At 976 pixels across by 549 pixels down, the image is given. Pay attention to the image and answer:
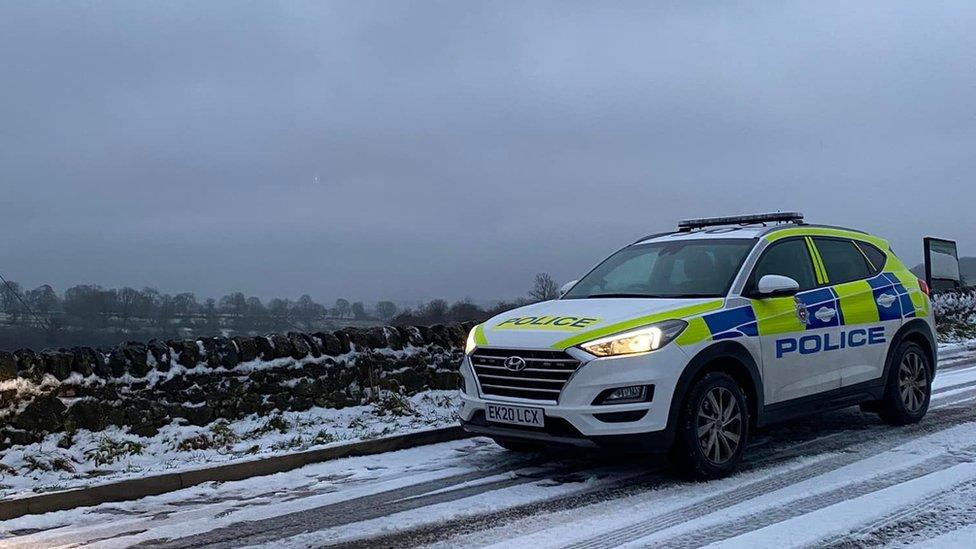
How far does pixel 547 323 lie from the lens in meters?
6.07

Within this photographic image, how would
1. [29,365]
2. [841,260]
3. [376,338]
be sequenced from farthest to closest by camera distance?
[376,338] < [841,260] < [29,365]

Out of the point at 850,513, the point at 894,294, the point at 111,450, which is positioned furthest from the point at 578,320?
the point at 111,450

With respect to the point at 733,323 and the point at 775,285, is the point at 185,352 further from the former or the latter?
the point at 775,285

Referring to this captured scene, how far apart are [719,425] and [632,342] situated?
95 cm

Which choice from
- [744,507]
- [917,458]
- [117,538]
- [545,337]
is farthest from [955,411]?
[117,538]

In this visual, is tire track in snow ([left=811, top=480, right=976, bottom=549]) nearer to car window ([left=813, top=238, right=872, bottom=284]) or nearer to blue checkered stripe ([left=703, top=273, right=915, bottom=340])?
blue checkered stripe ([left=703, top=273, right=915, bottom=340])

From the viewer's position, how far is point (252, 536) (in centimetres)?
491

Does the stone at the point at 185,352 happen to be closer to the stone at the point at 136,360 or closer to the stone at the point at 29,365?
the stone at the point at 136,360

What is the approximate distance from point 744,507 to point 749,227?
2985 mm

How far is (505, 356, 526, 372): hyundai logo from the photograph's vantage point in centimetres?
585

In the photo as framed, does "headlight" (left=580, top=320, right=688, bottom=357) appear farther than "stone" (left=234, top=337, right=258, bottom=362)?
No

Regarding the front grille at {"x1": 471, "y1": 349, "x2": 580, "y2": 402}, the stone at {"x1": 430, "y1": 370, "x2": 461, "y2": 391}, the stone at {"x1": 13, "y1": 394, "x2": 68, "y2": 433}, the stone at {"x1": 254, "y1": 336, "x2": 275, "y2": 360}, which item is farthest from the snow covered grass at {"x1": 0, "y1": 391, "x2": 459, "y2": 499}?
the front grille at {"x1": 471, "y1": 349, "x2": 580, "y2": 402}

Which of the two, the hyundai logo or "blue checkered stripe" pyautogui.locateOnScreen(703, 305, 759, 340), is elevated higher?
"blue checkered stripe" pyautogui.locateOnScreen(703, 305, 759, 340)

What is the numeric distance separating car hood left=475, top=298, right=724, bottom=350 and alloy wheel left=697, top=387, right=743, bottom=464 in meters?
0.62
